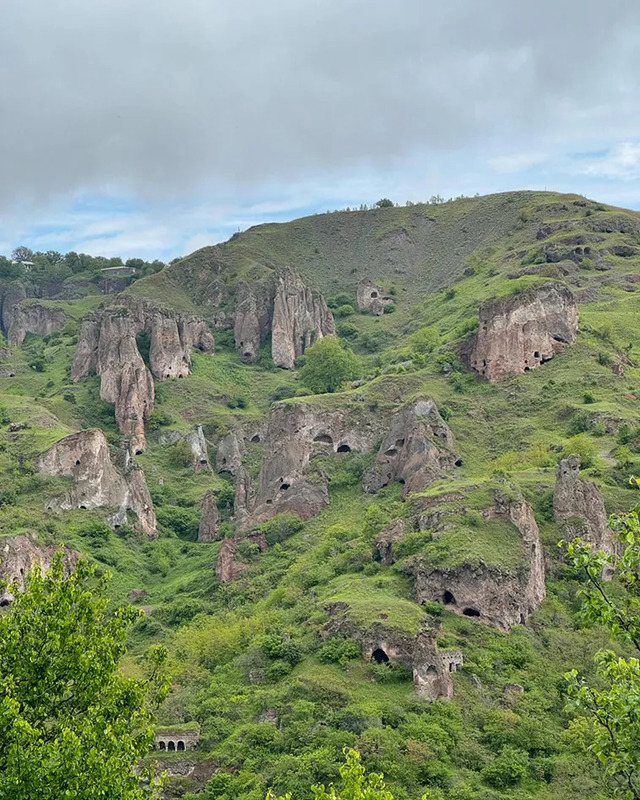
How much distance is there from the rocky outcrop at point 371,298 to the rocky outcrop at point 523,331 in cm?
5666

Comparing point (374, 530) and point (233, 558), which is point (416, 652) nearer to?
point (374, 530)

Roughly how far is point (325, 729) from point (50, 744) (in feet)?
90.8

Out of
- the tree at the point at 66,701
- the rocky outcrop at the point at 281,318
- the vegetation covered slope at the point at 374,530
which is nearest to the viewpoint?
the tree at the point at 66,701

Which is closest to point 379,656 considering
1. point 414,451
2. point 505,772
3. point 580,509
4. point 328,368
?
point 505,772

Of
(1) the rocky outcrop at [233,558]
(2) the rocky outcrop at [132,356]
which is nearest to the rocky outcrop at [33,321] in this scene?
(2) the rocky outcrop at [132,356]

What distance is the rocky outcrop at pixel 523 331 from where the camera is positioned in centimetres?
9319

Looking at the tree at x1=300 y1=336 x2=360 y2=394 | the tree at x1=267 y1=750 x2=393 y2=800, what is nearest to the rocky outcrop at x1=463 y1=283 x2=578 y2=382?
the tree at x1=300 y1=336 x2=360 y2=394

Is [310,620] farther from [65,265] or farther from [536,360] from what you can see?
[65,265]

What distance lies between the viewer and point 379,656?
5181 centimetres

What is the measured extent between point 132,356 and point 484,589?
226 ft

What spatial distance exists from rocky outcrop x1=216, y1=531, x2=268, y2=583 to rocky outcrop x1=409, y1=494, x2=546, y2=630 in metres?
20.9

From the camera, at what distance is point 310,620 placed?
56.7m

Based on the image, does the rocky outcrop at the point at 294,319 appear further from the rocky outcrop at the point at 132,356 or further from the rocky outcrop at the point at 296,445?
the rocky outcrop at the point at 296,445

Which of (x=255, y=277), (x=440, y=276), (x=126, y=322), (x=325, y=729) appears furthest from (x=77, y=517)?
(x=440, y=276)
